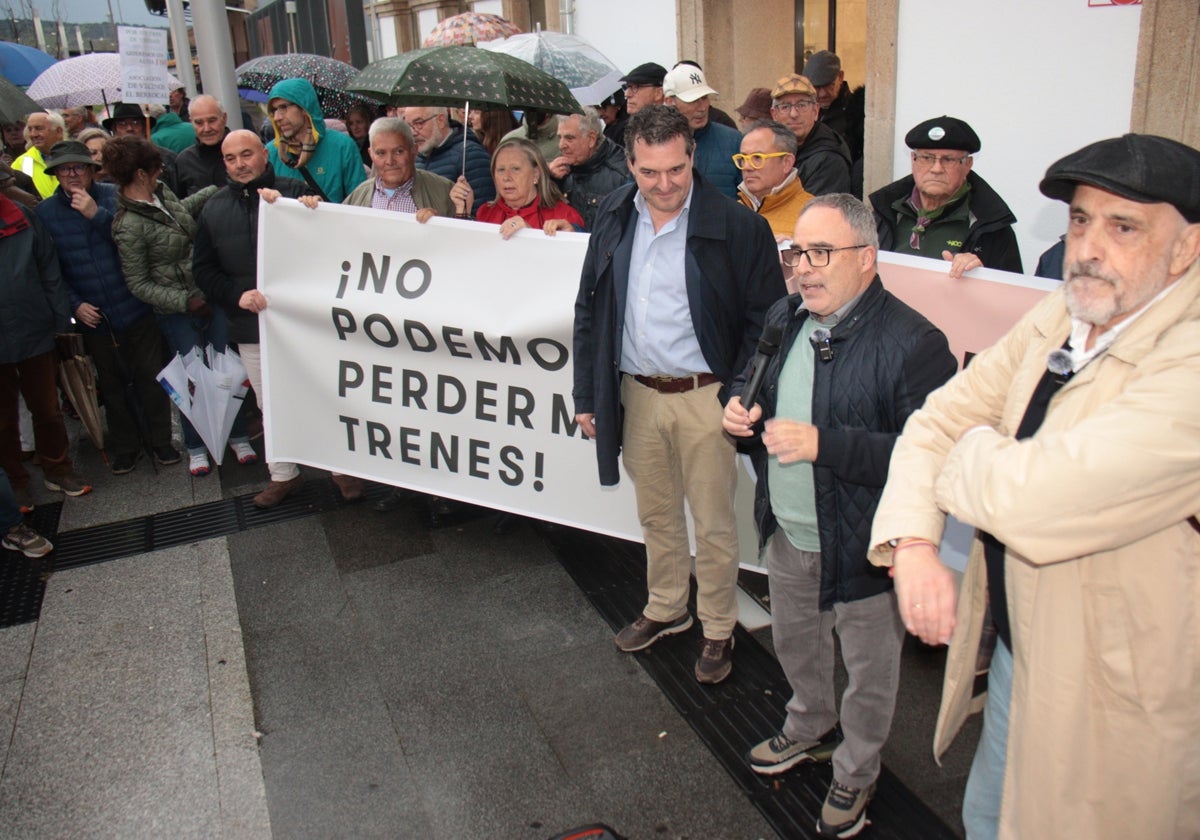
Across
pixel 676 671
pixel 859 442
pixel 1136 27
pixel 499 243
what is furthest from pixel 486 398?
pixel 1136 27

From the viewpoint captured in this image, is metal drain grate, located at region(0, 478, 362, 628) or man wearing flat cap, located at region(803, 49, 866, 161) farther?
man wearing flat cap, located at region(803, 49, 866, 161)

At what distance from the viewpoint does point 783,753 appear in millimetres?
3248

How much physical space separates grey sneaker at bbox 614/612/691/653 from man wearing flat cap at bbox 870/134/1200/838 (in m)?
2.17

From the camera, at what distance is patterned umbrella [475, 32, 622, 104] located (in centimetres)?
738

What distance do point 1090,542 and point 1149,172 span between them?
2.07ft

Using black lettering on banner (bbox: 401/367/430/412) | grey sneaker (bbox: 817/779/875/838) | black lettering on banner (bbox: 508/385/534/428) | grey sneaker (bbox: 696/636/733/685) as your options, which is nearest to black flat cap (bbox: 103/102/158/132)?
black lettering on banner (bbox: 401/367/430/412)

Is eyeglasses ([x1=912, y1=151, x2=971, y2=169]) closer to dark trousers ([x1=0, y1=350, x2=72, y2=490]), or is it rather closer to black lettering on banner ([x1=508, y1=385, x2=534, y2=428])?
black lettering on banner ([x1=508, y1=385, x2=534, y2=428])

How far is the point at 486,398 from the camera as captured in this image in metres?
4.67

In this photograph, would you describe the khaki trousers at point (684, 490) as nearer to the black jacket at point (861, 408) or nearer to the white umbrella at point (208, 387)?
the black jacket at point (861, 408)

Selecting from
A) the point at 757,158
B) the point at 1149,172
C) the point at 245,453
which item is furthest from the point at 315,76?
the point at 1149,172

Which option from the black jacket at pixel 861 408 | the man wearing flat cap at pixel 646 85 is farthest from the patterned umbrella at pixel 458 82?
the black jacket at pixel 861 408

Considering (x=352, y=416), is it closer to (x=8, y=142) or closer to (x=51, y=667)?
(x=51, y=667)

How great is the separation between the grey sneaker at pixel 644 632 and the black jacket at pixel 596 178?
224 cm

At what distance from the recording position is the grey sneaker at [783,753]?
127 inches
